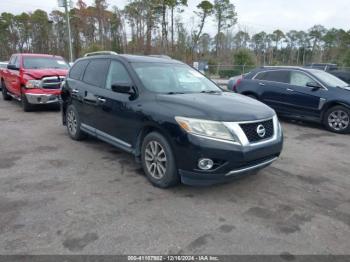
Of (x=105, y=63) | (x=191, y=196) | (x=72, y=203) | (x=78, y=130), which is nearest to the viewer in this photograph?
Answer: (x=72, y=203)

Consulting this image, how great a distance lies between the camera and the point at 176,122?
379cm

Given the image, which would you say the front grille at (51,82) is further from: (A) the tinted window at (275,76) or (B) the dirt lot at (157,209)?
(A) the tinted window at (275,76)

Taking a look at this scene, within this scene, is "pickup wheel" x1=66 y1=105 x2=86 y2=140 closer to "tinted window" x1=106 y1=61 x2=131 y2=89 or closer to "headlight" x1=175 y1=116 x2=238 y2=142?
"tinted window" x1=106 y1=61 x2=131 y2=89

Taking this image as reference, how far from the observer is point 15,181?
4.39 m

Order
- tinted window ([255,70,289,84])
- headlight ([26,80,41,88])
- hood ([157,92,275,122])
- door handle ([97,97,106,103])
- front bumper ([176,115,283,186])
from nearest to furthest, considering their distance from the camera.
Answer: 1. front bumper ([176,115,283,186])
2. hood ([157,92,275,122])
3. door handle ([97,97,106,103])
4. tinted window ([255,70,289,84])
5. headlight ([26,80,41,88])

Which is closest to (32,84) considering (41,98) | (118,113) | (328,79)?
(41,98)

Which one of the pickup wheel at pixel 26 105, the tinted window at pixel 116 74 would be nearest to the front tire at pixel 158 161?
the tinted window at pixel 116 74

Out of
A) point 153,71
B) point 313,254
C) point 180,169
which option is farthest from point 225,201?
point 153,71

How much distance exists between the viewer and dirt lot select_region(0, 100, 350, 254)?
117 inches

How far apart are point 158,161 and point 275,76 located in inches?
249

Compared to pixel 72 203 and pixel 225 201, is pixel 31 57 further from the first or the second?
pixel 225 201

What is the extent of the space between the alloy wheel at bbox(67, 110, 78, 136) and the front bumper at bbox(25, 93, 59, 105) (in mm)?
3286

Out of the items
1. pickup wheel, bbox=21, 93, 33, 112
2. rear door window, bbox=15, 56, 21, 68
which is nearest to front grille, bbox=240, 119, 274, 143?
pickup wheel, bbox=21, 93, 33, 112

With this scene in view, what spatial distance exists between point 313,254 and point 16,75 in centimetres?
1009
